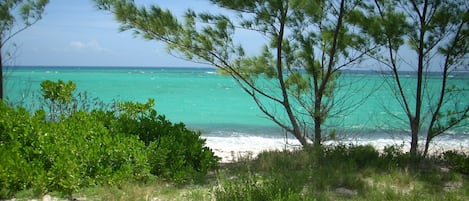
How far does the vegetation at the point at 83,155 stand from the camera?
14.4ft

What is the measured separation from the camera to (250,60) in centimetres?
764

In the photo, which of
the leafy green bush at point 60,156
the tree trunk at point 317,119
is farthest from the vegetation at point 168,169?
the tree trunk at point 317,119

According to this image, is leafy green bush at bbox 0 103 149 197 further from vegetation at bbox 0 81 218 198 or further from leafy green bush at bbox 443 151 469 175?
leafy green bush at bbox 443 151 469 175

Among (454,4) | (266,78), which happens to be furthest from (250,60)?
(454,4)

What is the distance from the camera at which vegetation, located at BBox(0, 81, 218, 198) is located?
4.40m

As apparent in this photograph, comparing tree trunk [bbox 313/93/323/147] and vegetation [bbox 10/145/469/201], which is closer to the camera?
vegetation [bbox 10/145/469/201]

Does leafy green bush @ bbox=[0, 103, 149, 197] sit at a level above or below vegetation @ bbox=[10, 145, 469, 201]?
above

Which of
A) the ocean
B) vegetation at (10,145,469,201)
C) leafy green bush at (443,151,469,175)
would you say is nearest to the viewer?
vegetation at (10,145,469,201)

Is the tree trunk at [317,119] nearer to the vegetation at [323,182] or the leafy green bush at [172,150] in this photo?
the vegetation at [323,182]

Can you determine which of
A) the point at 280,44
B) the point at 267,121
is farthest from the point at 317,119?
the point at 267,121

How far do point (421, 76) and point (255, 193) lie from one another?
450cm

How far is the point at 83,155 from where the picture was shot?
4789 millimetres

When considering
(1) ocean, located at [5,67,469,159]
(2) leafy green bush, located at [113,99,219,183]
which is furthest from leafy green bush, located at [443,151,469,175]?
(2) leafy green bush, located at [113,99,219,183]

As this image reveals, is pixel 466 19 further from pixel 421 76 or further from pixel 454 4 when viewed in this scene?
pixel 421 76
